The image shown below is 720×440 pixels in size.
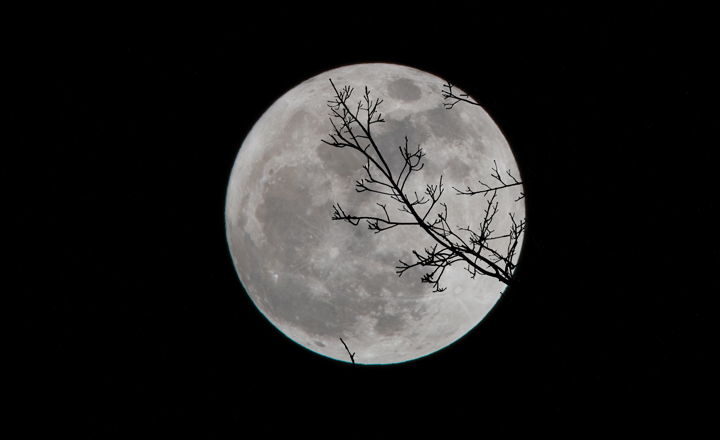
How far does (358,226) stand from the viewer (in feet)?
26.7

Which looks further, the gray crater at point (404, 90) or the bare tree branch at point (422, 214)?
the gray crater at point (404, 90)

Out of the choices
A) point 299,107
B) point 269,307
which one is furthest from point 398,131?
point 269,307

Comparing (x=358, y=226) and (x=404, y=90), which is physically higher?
(x=404, y=90)

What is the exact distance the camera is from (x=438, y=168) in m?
8.20

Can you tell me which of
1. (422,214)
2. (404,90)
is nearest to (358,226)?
(422,214)

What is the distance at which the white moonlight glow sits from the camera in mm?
8188

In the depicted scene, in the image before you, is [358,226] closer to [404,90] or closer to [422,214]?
[422,214]

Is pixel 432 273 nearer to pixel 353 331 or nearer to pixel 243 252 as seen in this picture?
pixel 353 331

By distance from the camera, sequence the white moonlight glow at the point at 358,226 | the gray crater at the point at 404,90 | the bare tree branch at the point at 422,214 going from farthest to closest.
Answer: the gray crater at the point at 404,90 < the white moonlight glow at the point at 358,226 < the bare tree branch at the point at 422,214

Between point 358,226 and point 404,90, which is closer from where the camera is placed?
point 358,226

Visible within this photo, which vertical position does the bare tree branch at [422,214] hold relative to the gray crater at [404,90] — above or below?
below

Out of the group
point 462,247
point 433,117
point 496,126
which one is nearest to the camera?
point 462,247

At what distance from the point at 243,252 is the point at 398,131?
11.9 feet

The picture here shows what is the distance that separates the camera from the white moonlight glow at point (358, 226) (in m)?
8.19
